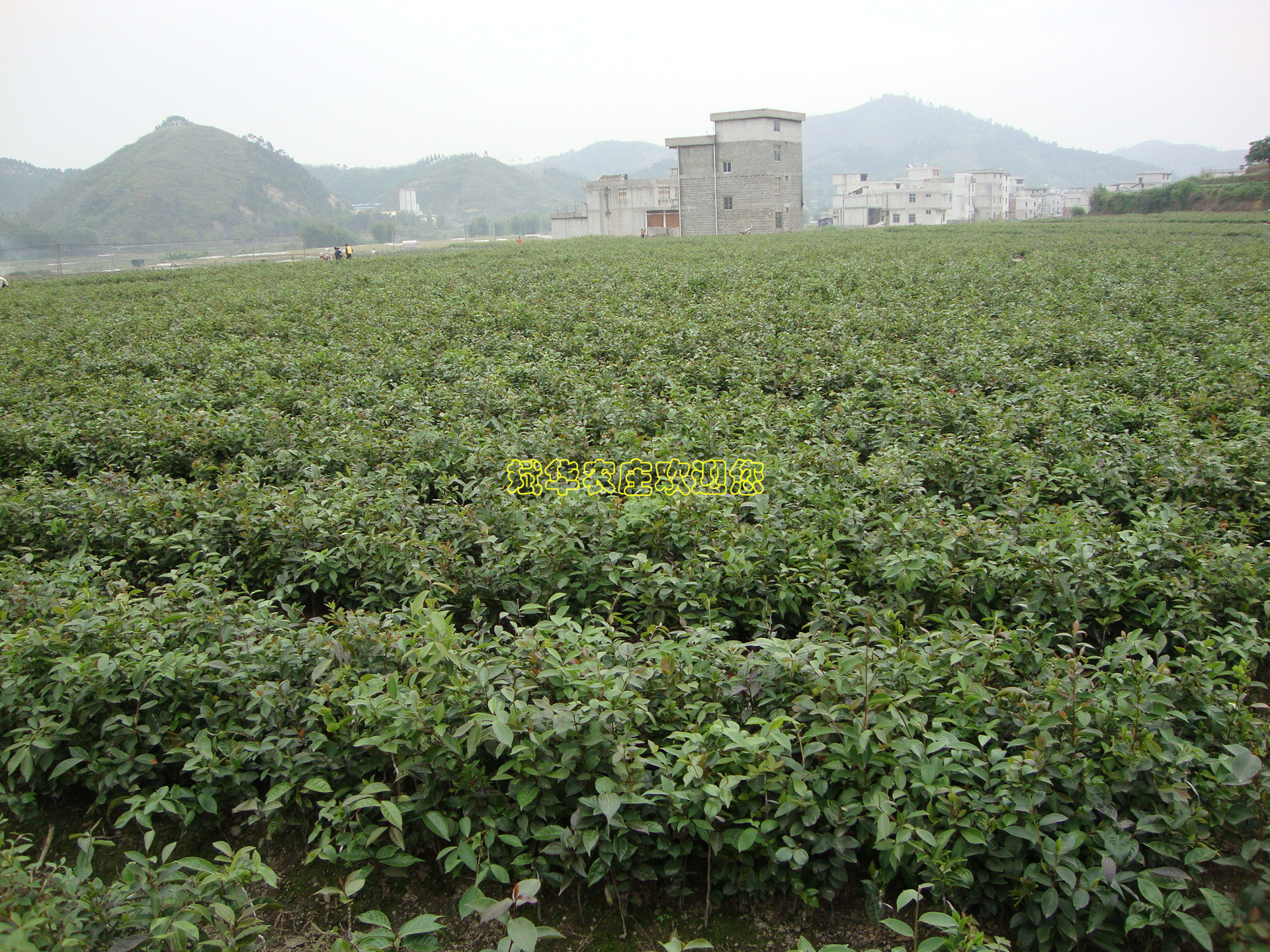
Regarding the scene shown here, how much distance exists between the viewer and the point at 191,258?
52.6 metres

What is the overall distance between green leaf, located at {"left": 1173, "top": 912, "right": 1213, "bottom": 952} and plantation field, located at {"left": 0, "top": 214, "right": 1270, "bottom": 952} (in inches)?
0.8

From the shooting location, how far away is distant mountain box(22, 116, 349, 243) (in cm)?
8631

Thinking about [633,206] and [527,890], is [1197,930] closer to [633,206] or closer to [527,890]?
[527,890]

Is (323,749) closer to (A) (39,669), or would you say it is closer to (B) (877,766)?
(A) (39,669)

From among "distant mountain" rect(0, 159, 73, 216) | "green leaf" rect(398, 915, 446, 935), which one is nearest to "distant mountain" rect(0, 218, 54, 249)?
"distant mountain" rect(0, 159, 73, 216)

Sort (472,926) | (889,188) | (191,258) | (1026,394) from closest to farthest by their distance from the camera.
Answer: (472,926), (1026,394), (191,258), (889,188)

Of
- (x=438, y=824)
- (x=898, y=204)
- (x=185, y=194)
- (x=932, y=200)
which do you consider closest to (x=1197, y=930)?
(x=438, y=824)

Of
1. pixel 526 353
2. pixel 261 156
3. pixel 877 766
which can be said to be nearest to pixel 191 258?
pixel 526 353

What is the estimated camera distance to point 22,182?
373ft

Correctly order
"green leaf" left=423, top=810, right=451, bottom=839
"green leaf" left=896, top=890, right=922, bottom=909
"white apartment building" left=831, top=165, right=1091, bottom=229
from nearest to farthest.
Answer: "green leaf" left=896, top=890, right=922, bottom=909, "green leaf" left=423, top=810, right=451, bottom=839, "white apartment building" left=831, top=165, right=1091, bottom=229

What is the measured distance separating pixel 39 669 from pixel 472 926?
2150 millimetres

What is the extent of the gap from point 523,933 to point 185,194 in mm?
110500

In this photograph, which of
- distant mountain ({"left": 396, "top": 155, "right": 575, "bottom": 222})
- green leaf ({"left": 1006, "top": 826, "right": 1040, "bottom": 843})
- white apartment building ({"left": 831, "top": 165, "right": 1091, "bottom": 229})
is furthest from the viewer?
distant mountain ({"left": 396, "top": 155, "right": 575, "bottom": 222})

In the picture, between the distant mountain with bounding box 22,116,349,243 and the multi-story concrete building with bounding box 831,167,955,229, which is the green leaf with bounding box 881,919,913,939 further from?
the distant mountain with bounding box 22,116,349,243
